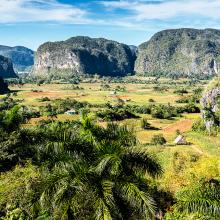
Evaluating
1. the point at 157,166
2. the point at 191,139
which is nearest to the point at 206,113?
the point at 191,139

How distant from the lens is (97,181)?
44.2ft

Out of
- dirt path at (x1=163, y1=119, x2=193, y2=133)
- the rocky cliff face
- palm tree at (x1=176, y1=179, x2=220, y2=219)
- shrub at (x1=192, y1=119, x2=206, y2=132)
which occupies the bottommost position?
dirt path at (x1=163, y1=119, x2=193, y2=133)

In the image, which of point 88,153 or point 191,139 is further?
point 191,139

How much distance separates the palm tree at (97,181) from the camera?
12.8 m

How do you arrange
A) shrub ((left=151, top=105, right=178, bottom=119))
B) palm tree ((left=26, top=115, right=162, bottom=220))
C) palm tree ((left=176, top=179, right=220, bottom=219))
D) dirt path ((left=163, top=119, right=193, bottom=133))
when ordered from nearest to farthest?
palm tree ((left=176, top=179, right=220, bottom=219)), palm tree ((left=26, top=115, right=162, bottom=220)), dirt path ((left=163, top=119, right=193, bottom=133)), shrub ((left=151, top=105, right=178, bottom=119))

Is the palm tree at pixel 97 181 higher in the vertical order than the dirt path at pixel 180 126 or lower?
higher

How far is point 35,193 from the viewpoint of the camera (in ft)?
43.8

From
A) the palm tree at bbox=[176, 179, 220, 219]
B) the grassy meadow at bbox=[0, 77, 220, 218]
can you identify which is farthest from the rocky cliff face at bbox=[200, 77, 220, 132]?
the palm tree at bbox=[176, 179, 220, 219]

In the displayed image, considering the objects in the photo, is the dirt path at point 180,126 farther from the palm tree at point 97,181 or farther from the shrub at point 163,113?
the palm tree at point 97,181

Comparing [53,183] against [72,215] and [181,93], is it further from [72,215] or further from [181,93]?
[181,93]

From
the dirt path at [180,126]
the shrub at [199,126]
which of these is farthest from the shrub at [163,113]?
the shrub at [199,126]

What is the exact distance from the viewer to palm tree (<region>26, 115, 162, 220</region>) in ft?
42.1

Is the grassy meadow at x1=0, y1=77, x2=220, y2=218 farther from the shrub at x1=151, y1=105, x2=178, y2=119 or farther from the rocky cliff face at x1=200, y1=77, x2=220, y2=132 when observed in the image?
the rocky cliff face at x1=200, y1=77, x2=220, y2=132

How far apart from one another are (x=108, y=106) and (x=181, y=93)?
48438mm
